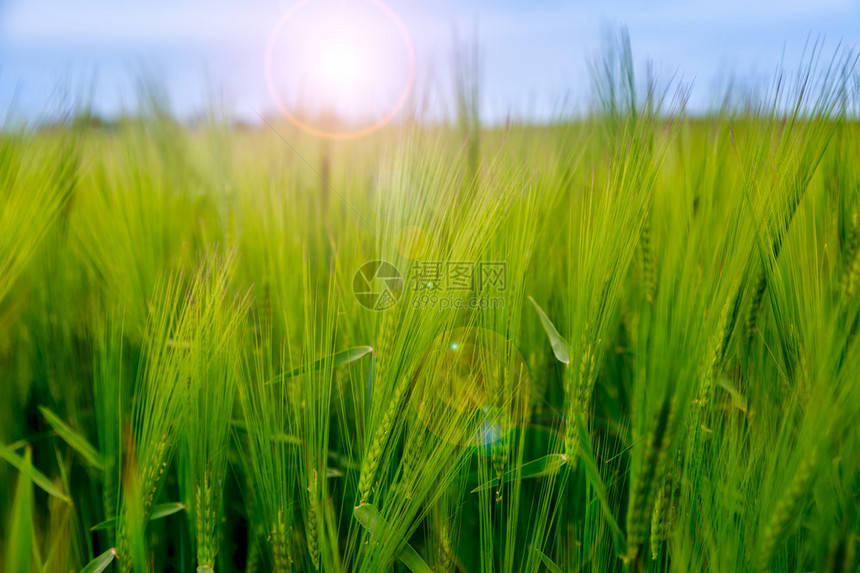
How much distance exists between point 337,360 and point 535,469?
0.20 m

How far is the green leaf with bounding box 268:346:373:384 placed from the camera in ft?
1.36

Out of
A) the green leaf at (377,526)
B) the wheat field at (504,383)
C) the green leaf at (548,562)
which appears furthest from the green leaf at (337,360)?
the green leaf at (548,562)

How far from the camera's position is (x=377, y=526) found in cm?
39

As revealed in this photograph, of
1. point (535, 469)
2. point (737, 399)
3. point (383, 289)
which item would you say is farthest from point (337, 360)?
point (737, 399)

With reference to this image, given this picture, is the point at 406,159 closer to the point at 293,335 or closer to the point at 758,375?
the point at 293,335

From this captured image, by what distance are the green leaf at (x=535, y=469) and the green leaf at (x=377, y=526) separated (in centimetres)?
7

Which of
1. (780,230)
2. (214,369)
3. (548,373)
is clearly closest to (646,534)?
(548,373)

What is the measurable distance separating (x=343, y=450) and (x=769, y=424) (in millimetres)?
396

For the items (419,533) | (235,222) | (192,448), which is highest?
(235,222)

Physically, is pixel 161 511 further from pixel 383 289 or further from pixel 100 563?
pixel 383 289

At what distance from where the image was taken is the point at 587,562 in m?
0.45

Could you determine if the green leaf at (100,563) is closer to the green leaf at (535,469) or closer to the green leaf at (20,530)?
the green leaf at (20,530)

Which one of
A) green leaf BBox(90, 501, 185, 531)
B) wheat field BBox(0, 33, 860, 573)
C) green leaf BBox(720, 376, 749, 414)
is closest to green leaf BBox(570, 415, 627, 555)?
wheat field BBox(0, 33, 860, 573)

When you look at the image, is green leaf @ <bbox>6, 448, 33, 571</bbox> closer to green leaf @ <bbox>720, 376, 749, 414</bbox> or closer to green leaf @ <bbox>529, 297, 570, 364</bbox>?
green leaf @ <bbox>529, 297, 570, 364</bbox>
